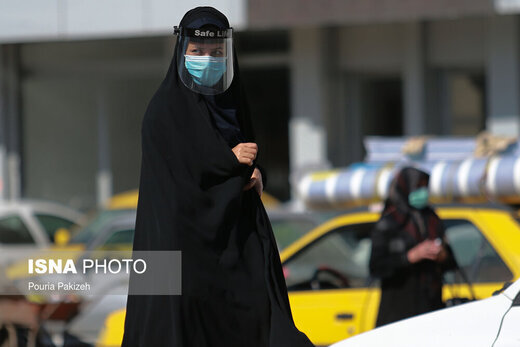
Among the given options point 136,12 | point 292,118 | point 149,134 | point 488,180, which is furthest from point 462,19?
point 149,134

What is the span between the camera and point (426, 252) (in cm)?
551

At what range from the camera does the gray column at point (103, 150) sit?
56.5 ft

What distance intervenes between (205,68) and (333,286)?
3027 mm

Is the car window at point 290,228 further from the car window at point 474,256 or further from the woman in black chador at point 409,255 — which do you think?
the woman in black chador at point 409,255

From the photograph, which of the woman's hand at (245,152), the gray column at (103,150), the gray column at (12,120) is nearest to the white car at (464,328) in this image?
the woman's hand at (245,152)

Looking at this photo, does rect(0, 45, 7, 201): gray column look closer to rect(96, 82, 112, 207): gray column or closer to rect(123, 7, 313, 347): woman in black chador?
rect(96, 82, 112, 207): gray column

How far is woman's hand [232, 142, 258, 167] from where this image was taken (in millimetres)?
3568

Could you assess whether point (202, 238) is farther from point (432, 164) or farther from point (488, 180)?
point (432, 164)

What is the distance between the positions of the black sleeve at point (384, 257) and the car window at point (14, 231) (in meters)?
6.55

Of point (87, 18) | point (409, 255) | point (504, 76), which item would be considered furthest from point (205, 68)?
point (87, 18)

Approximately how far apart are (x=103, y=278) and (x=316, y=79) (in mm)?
7666

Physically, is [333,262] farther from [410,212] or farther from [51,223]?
[51,223]

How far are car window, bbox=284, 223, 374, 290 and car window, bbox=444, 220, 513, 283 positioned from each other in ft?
1.77

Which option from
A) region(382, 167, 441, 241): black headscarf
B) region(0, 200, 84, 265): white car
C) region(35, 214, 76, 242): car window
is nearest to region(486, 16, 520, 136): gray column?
region(35, 214, 76, 242): car window
